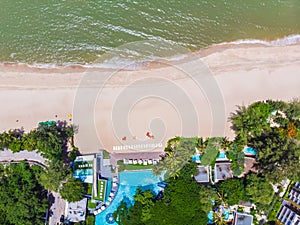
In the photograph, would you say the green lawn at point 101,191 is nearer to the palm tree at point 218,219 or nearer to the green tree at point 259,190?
the palm tree at point 218,219

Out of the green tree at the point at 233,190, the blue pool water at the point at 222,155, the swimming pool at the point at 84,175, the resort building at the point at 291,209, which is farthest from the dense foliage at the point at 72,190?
the resort building at the point at 291,209

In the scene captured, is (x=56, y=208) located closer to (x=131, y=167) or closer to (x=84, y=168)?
(x=84, y=168)

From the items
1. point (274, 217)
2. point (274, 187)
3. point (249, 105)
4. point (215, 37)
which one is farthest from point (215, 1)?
point (274, 217)

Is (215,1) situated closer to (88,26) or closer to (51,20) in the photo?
(88,26)

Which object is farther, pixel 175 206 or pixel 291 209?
pixel 291 209

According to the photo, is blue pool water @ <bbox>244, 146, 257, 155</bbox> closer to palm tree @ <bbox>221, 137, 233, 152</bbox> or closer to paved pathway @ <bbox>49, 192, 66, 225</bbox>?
palm tree @ <bbox>221, 137, 233, 152</bbox>

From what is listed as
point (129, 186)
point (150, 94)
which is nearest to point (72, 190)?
point (129, 186)
